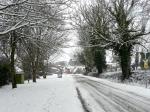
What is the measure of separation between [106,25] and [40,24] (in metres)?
27.2

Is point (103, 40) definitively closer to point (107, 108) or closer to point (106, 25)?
point (106, 25)

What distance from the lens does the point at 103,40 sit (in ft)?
130

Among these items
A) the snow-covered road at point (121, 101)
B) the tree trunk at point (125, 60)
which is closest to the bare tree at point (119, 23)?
the tree trunk at point (125, 60)

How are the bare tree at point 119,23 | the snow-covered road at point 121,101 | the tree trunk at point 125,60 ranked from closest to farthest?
the snow-covered road at point 121,101
the bare tree at point 119,23
the tree trunk at point 125,60

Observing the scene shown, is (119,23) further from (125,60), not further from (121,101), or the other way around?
(121,101)

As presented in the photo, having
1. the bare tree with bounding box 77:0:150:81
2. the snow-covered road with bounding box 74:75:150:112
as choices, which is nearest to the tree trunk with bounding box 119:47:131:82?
the bare tree with bounding box 77:0:150:81

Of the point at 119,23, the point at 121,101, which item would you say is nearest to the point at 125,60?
the point at 119,23

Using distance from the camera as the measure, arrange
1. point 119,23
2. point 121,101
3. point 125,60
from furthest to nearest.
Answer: point 125,60 < point 119,23 < point 121,101

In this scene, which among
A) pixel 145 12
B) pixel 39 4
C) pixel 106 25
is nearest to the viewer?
pixel 39 4

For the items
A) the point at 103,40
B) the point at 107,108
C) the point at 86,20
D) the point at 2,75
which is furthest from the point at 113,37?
the point at 107,108

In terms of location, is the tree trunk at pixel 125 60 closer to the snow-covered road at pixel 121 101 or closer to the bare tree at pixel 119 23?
the bare tree at pixel 119 23

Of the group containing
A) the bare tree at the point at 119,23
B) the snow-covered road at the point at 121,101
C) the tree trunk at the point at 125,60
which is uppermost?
the bare tree at the point at 119,23

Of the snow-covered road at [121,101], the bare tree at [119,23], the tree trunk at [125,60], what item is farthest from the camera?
the tree trunk at [125,60]

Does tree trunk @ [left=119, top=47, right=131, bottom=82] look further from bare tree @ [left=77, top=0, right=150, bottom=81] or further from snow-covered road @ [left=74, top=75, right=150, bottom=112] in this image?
snow-covered road @ [left=74, top=75, right=150, bottom=112]
